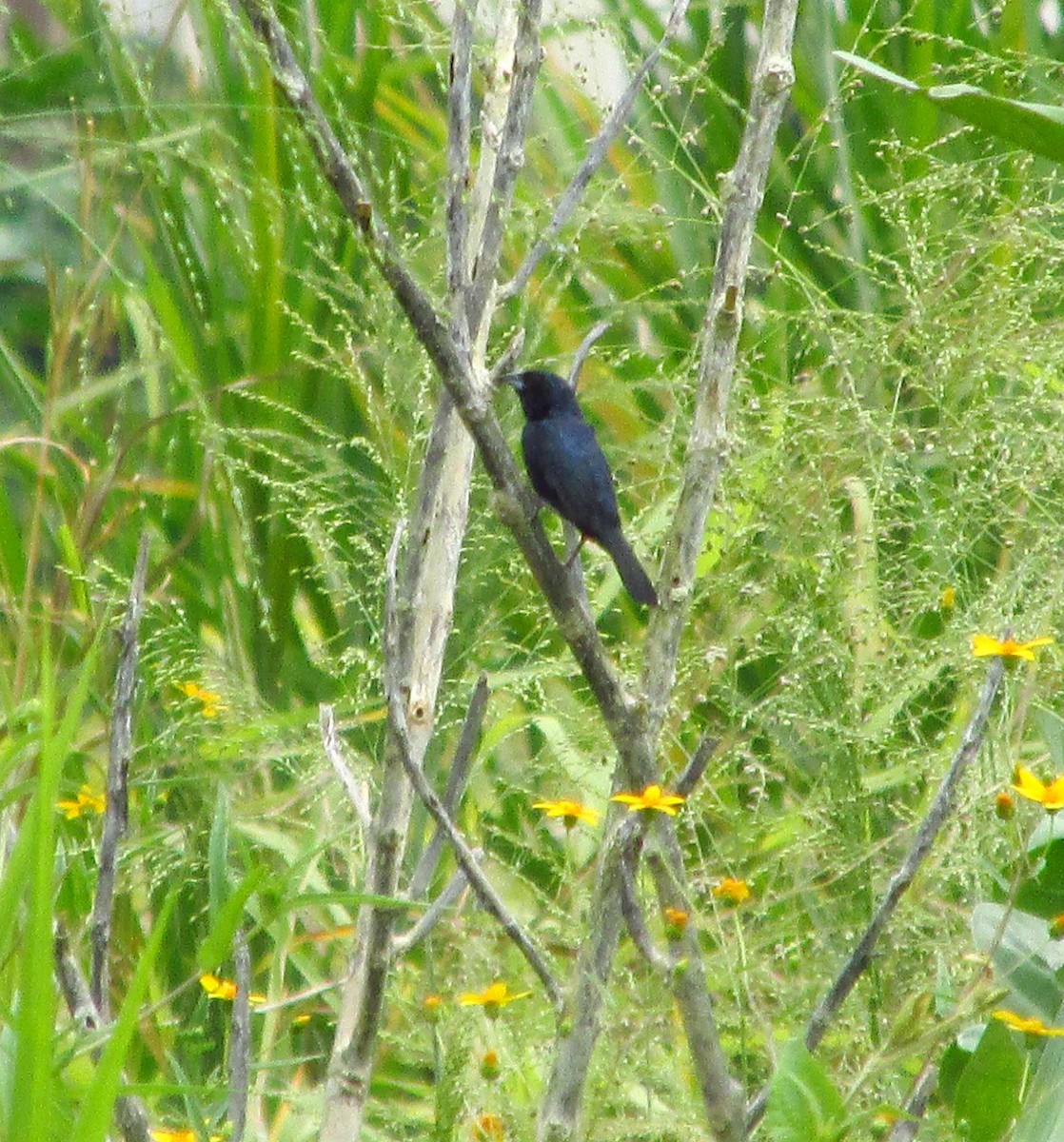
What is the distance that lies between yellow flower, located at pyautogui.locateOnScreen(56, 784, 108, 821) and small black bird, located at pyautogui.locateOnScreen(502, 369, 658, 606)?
67cm

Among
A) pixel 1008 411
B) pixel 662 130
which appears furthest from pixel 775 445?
pixel 662 130

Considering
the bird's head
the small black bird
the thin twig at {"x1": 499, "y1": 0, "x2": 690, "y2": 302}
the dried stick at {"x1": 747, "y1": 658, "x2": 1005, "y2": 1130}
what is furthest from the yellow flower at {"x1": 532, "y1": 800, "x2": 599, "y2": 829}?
the bird's head

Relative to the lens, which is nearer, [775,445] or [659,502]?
[775,445]

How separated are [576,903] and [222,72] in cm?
166

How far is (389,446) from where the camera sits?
196 cm

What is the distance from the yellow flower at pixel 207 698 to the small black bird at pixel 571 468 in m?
0.51

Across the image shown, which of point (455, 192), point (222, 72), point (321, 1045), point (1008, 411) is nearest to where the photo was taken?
point (455, 192)

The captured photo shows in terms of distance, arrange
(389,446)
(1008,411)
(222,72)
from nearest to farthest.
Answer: (1008,411), (389,446), (222,72)

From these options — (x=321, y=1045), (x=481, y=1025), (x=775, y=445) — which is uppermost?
(x=775, y=445)

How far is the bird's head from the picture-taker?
224 cm

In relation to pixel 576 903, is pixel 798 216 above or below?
above

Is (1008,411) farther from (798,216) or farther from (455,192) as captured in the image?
(798,216)

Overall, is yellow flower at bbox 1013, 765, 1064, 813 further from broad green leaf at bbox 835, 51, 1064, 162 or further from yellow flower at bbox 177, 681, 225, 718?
yellow flower at bbox 177, 681, 225, 718

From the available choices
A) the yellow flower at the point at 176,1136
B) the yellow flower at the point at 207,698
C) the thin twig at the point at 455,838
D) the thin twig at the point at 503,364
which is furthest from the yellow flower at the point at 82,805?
the thin twig at the point at 503,364
